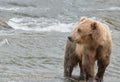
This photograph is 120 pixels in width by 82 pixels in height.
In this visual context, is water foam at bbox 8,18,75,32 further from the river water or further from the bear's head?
the bear's head

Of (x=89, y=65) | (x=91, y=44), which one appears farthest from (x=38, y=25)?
(x=91, y=44)

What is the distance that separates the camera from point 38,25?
14852mm

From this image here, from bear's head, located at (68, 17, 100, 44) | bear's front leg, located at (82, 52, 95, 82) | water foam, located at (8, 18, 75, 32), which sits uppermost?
bear's head, located at (68, 17, 100, 44)

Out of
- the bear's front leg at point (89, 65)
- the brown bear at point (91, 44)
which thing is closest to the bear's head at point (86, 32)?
the brown bear at point (91, 44)

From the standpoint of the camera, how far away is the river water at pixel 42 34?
27.7ft

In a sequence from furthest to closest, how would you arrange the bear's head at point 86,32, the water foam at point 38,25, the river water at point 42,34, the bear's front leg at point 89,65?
the water foam at point 38,25 → the river water at point 42,34 → the bear's front leg at point 89,65 → the bear's head at point 86,32

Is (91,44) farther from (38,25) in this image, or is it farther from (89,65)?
(38,25)

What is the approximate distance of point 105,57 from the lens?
6.82 m

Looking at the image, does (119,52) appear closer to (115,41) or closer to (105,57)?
(115,41)

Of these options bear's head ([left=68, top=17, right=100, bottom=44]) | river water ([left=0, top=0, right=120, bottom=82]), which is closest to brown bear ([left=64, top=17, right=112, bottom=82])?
bear's head ([left=68, top=17, right=100, bottom=44])

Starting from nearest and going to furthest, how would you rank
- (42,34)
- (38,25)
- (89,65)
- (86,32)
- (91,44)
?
1. (86,32)
2. (91,44)
3. (89,65)
4. (42,34)
5. (38,25)

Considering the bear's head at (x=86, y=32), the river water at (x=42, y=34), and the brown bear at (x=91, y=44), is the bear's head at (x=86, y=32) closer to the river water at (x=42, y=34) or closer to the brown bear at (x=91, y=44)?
the brown bear at (x=91, y=44)

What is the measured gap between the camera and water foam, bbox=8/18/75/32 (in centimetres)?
1430

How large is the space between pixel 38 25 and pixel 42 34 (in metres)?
1.61
